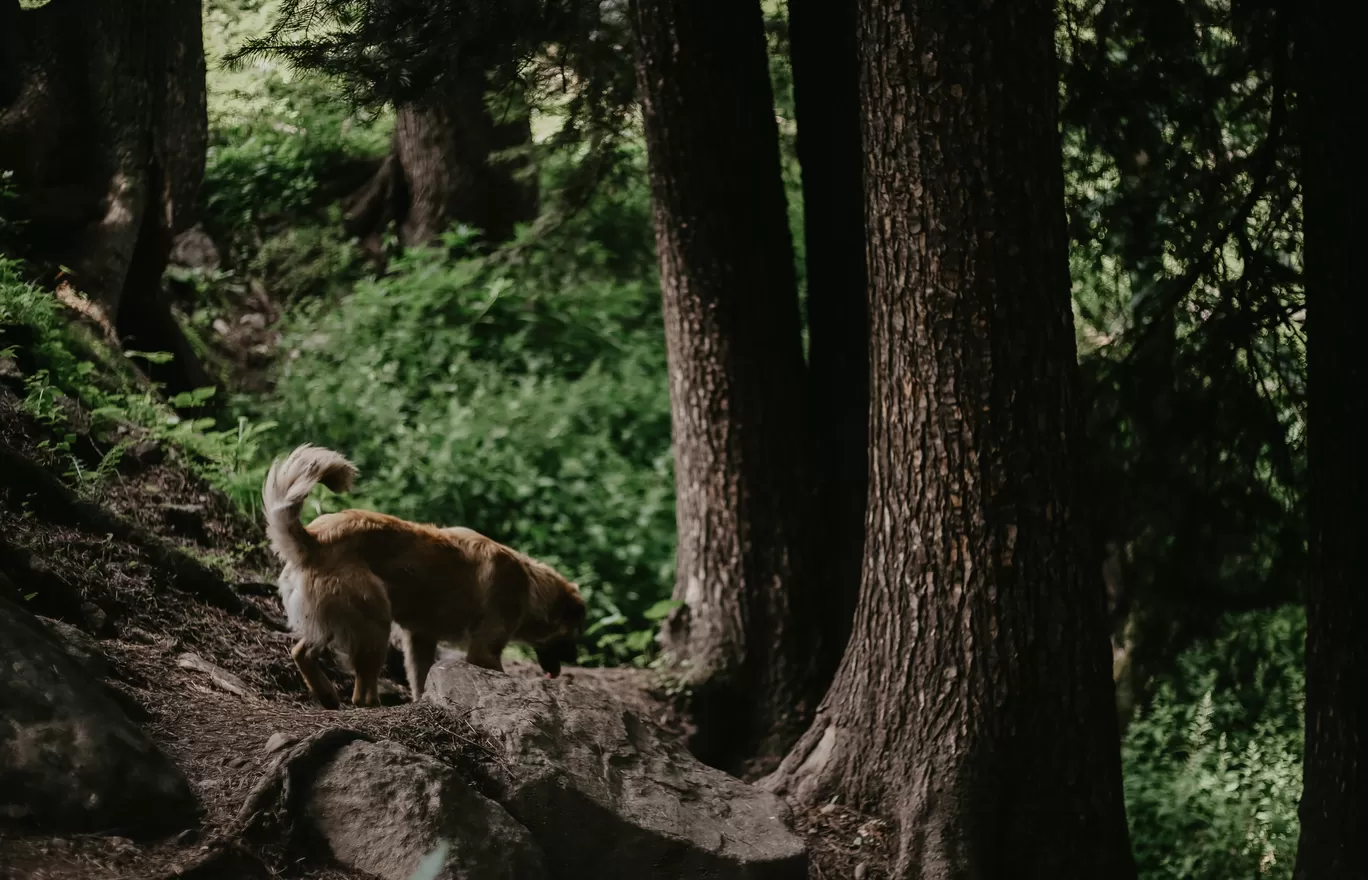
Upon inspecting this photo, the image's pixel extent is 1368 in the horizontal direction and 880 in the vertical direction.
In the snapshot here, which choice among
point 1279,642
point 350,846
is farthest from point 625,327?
point 350,846

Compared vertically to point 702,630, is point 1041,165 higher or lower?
higher

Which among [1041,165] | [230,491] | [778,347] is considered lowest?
[230,491]

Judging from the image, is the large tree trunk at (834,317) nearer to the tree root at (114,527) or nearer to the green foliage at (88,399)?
the tree root at (114,527)

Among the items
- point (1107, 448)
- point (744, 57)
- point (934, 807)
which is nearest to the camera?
point (934, 807)

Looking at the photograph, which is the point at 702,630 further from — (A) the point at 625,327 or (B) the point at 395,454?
(A) the point at 625,327

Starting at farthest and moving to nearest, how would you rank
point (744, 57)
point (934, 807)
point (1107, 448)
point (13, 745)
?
point (1107, 448)
point (744, 57)
point (934, 807)
point (13, 745)

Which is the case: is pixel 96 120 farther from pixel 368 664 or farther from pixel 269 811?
pixel 269 811

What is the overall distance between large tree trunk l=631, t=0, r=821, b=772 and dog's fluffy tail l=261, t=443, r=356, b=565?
238 centimetres

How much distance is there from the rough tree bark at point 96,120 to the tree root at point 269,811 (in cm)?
545

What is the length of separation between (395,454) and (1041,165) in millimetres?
6380

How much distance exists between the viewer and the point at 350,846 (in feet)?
13.5

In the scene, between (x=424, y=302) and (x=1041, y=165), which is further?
(x=424, y=302)

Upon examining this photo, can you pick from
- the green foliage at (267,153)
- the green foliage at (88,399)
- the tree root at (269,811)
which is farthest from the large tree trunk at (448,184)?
the tree root at (269,811)

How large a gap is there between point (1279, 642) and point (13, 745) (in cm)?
895
